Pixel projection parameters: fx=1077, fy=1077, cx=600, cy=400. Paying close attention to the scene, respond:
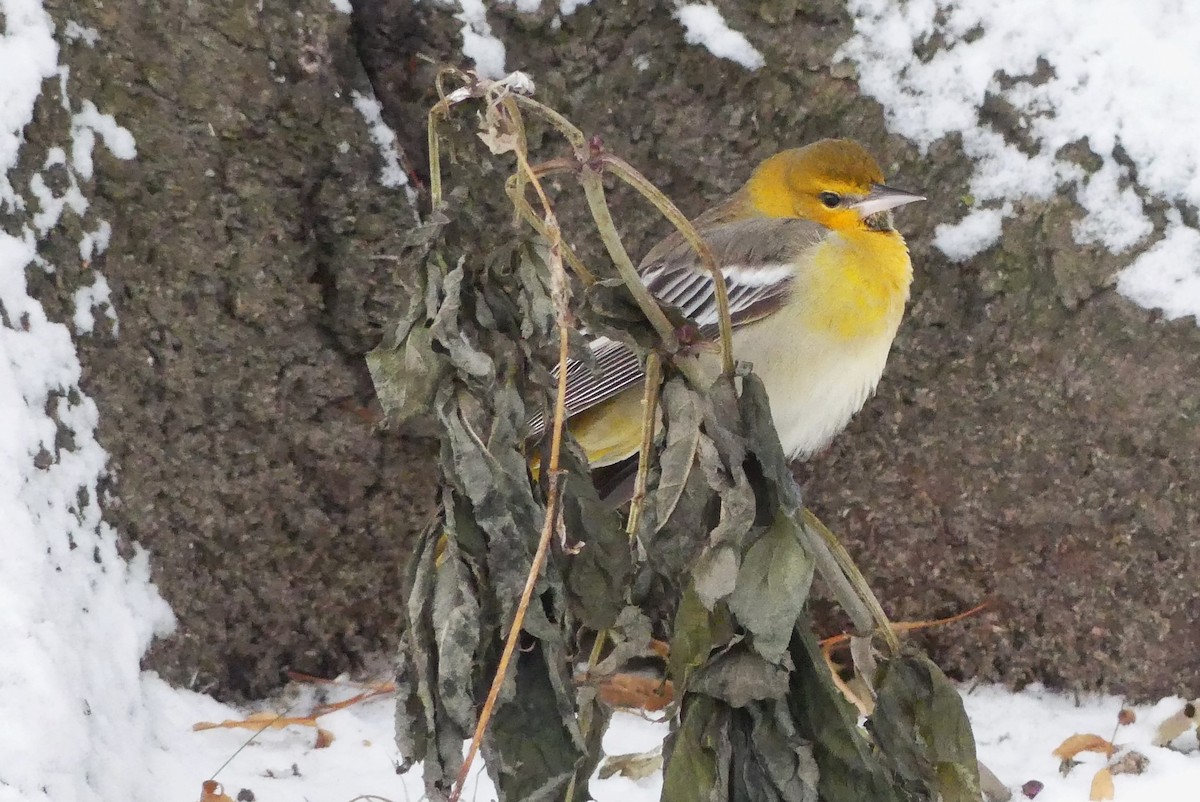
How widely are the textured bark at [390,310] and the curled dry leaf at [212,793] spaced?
35cm

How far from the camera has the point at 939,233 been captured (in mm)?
2428

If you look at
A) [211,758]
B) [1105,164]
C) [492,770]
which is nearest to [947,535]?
[1105,164]

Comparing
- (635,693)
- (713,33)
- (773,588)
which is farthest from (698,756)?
(713,33)

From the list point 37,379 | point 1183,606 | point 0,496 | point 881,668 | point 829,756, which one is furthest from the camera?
point 1183,606

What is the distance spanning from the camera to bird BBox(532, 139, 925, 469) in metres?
2.26

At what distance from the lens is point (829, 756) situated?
4.23ft

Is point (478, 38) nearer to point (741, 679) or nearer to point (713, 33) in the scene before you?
point (713, 33)

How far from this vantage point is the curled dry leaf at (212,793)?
83.6 inches

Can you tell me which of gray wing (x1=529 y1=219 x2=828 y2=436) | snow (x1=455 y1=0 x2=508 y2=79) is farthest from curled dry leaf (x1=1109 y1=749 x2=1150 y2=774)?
snow (x1=455 y1=0 x2=508 y2=79)

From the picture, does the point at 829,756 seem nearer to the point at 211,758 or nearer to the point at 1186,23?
the point at 211,758

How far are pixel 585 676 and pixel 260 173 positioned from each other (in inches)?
55.5

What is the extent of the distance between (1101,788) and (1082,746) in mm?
144

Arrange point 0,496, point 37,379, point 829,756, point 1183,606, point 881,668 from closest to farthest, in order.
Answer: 1. point 829,756
2. point 881,668
3. point 0,496
4. point 37,379
5. point 1183,606

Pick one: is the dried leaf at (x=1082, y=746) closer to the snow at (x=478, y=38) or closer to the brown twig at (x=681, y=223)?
the brown twig at (x=681, y=223)
